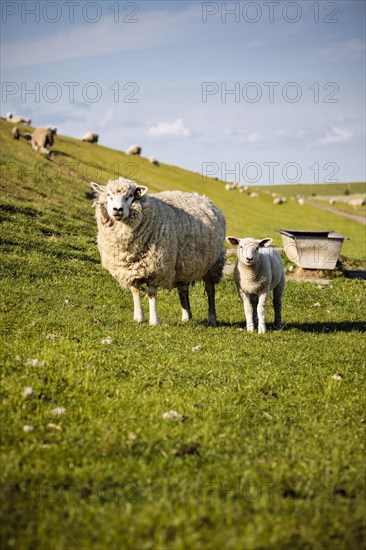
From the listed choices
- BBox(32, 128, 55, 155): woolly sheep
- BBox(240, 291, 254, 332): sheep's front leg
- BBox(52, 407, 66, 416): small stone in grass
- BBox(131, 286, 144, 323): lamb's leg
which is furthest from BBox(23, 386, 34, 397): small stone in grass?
BBox(32, 128, 55, 155): woolly sheep

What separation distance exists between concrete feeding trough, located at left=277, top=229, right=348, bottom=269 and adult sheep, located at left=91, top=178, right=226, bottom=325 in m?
8.41

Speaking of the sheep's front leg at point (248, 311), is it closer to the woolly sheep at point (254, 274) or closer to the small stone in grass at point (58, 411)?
the woolly sheep at point (254, 274)

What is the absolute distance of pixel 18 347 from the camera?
27.9 feet

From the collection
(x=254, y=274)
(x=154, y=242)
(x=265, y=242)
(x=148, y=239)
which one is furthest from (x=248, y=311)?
(x=148, y=239)

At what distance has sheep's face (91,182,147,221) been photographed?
439 inches

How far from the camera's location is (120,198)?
11188 mm

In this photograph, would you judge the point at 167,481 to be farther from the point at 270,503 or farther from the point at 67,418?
the point at 67,418

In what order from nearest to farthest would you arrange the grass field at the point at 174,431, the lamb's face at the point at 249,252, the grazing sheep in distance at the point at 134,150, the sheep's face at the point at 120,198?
the grass field at the point at 174,431, the sheep's face at the point at 120,198, the lamb's face at the point at 249,252, the grazing sheep in distance at the point at 134,150

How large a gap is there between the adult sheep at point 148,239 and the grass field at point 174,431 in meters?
0.98

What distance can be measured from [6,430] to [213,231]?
848 centimetres

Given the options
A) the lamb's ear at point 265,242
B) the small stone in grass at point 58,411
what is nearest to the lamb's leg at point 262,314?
the lamb's ear at point 265,242

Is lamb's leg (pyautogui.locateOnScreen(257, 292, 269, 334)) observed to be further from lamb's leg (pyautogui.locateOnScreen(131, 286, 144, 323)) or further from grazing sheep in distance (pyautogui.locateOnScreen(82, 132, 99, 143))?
grazing sheep in distance (pyautogui.locateOnScreen(82, 132, 99, 143))

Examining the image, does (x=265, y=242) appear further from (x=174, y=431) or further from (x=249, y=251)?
(x=174, y=431)

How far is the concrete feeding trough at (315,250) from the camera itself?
68.5 feet
